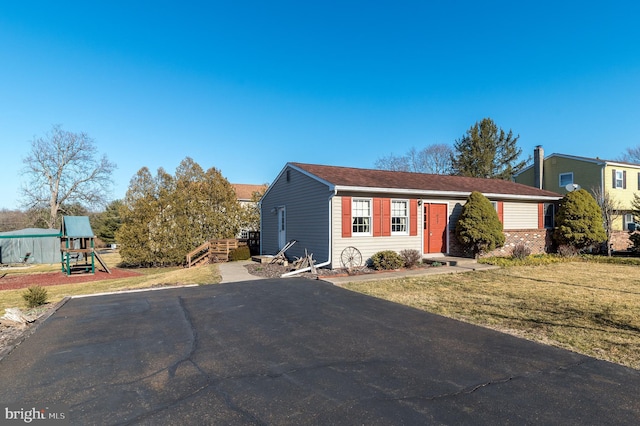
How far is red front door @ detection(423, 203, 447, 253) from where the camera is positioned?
547 inches

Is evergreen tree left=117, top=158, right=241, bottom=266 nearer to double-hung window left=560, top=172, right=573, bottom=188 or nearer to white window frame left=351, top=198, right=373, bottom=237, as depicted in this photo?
white window frame left=351, top=198, right=373, bottom=237

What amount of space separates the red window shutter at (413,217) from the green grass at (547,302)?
2.88 metres

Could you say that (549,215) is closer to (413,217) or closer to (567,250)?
(567,250)

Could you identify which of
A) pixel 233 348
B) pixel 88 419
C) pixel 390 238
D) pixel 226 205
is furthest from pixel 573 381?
pixel 226 205

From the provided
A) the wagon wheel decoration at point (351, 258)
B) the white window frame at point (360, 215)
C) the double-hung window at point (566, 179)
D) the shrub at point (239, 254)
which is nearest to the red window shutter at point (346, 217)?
the white window frame at point (360, 215)

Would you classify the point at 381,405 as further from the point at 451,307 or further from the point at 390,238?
the point at 390,238

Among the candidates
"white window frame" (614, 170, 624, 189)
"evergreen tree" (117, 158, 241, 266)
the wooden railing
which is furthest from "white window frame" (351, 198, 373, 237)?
"white window frame" (614, 170, 624, 189)

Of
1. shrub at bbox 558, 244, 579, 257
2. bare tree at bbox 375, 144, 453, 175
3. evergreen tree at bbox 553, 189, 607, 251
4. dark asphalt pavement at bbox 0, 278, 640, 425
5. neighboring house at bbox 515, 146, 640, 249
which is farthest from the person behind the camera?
bare tree at bbox 375, 144, 453, 175

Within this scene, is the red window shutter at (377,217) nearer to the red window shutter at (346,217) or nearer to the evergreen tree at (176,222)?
the red window shutter at (346,217)

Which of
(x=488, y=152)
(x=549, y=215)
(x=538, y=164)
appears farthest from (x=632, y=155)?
(x=549, y=215)

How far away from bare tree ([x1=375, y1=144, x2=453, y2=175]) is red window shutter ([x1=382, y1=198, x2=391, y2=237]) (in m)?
30.3

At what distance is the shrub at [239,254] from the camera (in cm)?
1694

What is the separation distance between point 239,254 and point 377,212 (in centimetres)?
779

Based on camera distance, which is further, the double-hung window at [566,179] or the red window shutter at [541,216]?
the double-hung window at [566,179]
